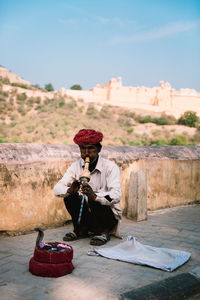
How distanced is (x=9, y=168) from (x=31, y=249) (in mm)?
791

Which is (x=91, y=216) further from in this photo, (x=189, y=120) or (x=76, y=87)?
(x=76, y=87)

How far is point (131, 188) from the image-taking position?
4105 millimetres

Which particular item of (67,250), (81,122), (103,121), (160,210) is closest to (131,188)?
(160,210)

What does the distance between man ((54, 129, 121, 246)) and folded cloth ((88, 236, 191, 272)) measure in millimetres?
247

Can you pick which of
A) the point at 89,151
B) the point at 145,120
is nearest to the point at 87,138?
the point at 89,151

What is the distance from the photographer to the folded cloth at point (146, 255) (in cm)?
249

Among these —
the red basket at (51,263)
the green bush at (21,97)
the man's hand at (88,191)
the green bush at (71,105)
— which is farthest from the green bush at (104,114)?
the red basket at (51,263)

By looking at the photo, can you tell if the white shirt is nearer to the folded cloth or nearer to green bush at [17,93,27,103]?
the folded cloth

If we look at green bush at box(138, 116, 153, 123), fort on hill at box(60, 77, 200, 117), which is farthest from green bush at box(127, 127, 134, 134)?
fort on hill at box(60, 77, 200, 117)

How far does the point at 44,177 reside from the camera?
11.3ft

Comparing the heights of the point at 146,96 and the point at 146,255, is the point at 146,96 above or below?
above

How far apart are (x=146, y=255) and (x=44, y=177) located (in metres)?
1.35

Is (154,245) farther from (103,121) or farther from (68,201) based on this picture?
→ (103,121)

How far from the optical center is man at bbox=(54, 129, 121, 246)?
2967 millimetres
